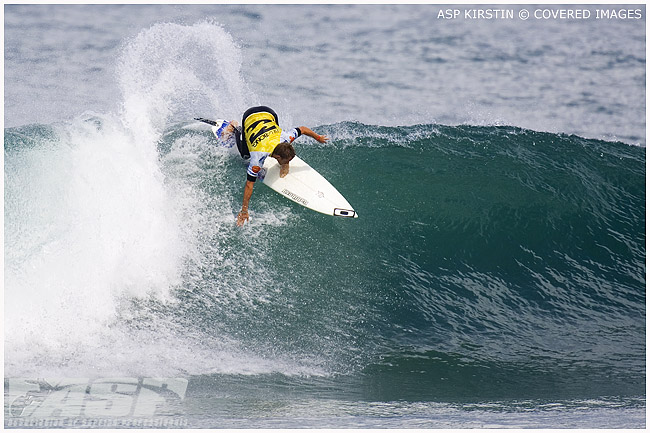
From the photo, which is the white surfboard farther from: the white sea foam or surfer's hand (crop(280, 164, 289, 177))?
the white sea foam

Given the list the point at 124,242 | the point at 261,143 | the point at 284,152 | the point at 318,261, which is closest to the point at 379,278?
the point at 318,261

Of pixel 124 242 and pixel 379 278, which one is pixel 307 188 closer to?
pixel 379 278

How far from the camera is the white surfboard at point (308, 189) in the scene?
845 centimetres

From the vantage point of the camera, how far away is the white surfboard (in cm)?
845

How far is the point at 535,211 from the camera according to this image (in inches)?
353

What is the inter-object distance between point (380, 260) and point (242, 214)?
1.80 meters

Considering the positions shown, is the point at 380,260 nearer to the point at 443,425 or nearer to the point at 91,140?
the point at 443,425

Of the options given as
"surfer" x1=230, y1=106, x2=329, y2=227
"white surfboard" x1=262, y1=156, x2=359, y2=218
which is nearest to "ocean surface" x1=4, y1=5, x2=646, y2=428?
"white surfboard" x1=262, y1=156, x2=359, y2=218

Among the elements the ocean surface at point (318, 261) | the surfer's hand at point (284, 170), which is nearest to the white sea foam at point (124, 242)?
the ocean surface at point (318, 261)

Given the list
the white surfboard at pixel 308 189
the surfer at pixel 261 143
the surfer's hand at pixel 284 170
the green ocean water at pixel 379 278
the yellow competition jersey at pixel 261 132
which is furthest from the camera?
the surfer's hand at pixel 284 170

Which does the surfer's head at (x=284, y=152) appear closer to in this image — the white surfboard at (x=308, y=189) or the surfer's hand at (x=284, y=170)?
the surfer's hand at (x=284, y=170)

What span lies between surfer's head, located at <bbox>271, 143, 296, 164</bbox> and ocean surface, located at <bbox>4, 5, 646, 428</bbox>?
76 centimetres

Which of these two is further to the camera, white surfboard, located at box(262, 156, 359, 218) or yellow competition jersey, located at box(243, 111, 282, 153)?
white surfboard, located at box(262, 156, 359, 218)

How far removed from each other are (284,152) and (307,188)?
80cm
